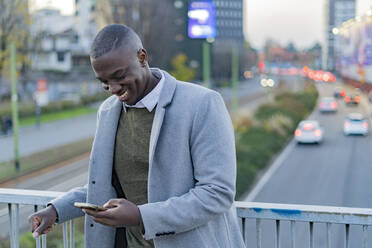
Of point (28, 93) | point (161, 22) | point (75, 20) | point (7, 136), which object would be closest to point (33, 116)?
point (28, 93)

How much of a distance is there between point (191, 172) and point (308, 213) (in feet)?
2.61

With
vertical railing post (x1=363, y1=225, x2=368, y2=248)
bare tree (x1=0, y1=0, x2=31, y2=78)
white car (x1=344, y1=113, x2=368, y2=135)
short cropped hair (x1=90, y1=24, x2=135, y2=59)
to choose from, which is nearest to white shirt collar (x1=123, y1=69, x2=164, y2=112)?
short cropped hair (x1=90, y1=24, x2=135, y2=59)

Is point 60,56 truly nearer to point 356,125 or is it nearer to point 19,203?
point 356,125

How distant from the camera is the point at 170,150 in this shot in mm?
2014

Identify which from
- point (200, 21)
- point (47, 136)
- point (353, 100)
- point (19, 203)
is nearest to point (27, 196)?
point (19, 203)

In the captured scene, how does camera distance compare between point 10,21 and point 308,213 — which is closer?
point 308,213

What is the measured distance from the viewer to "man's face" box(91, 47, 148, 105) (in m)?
1.93

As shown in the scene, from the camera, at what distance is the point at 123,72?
1.94 meters

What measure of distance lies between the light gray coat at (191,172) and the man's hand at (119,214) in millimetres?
34

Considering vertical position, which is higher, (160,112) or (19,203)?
(160,112)

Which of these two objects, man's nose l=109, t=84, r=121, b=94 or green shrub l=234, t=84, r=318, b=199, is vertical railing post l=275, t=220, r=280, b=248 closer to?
man's nose l=109, t=84, r=121, b=94

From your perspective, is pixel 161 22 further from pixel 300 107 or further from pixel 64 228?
pixel 64 228

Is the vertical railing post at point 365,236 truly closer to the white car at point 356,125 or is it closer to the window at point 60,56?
the white car at point 356,125

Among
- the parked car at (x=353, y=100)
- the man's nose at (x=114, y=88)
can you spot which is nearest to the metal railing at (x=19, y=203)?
the man's nose at (x=114, y=88)
